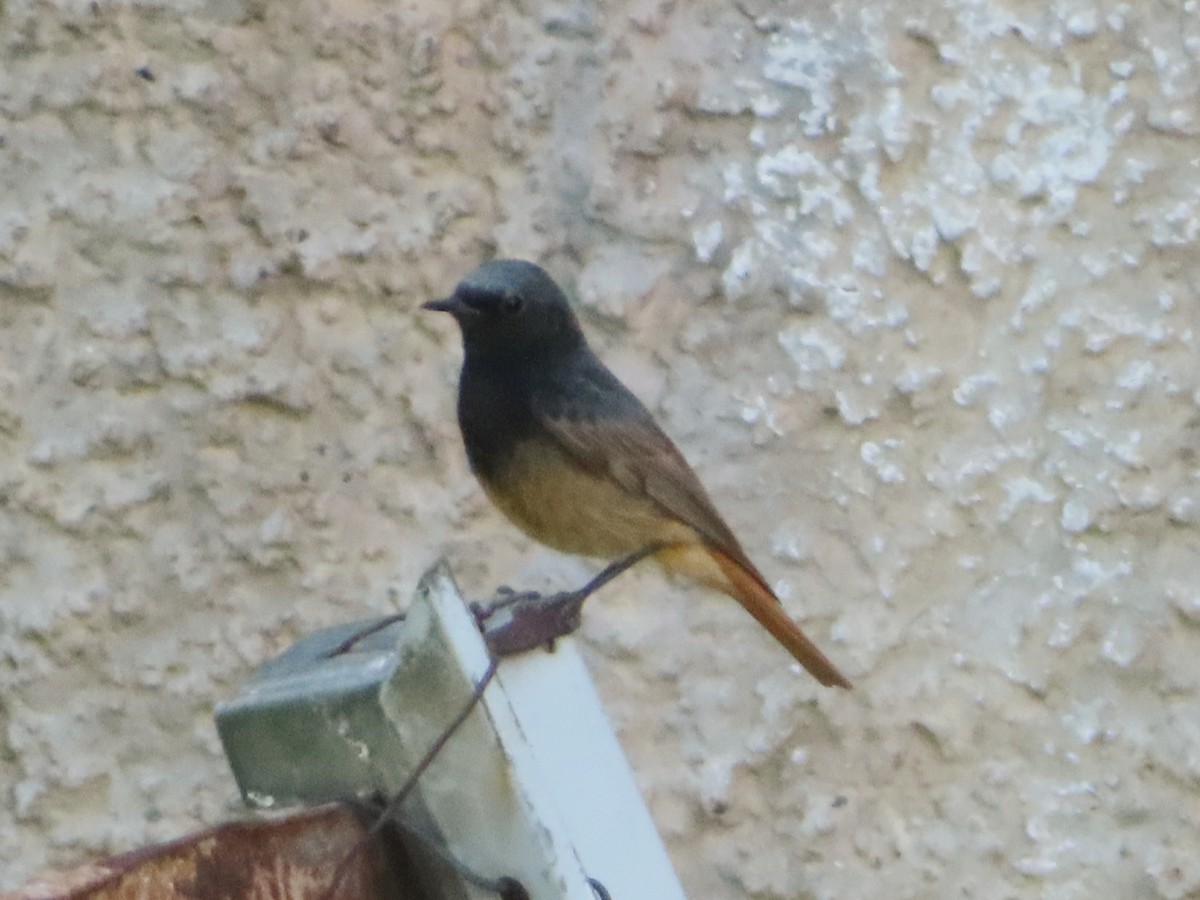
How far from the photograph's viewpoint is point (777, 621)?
197cm

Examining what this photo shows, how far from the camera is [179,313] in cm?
204

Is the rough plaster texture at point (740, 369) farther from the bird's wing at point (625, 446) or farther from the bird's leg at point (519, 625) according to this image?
the bird's leg at point (519, 625)

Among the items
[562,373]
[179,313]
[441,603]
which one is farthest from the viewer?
[179,313]

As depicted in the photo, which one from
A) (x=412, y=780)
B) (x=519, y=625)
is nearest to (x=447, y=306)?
(x=519, y=625)

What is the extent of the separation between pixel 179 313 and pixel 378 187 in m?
0.32

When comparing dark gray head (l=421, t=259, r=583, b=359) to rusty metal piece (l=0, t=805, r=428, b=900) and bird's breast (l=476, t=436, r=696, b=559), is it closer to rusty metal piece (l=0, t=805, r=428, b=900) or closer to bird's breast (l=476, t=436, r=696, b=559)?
bird's breast (l=476, t=436, r=696, b=559)

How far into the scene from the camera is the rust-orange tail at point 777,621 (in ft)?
6.45

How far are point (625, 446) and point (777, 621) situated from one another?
1.00 feet

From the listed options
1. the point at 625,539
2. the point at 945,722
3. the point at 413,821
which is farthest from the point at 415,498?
the point at 413,821

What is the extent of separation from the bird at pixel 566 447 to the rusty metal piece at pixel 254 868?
3.23ft

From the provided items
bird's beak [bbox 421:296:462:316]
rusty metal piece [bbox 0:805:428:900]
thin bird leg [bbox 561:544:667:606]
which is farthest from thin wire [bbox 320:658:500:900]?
thin bird leg [bbox 561:544:667:606]

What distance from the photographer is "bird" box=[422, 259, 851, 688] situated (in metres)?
1.85

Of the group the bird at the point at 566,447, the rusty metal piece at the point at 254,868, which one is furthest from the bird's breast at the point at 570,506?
the rusty metal piece at the point at 254,868

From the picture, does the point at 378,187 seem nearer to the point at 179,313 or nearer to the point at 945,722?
the point at 179,313
